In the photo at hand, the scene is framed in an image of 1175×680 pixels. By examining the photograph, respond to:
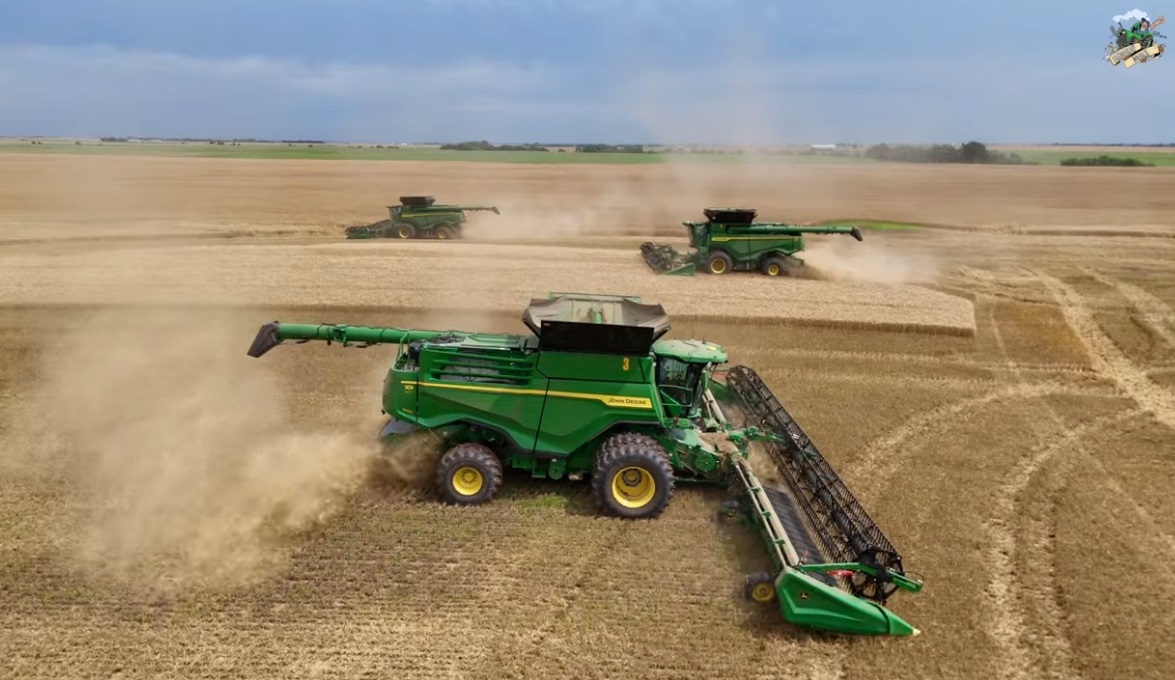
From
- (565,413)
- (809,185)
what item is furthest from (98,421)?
(809,185)

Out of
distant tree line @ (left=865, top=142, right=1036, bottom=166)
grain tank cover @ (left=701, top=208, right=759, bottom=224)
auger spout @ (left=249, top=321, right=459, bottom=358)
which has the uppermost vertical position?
distant tree line @ (left=865, top=142, right=1036, bottom=166)

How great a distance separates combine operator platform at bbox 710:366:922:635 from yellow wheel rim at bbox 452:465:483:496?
3348mm

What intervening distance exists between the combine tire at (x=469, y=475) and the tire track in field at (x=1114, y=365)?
1266cm

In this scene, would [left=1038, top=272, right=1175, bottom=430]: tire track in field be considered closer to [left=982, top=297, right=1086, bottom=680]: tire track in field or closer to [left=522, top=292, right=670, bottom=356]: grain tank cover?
[left=982, top=297, right=1086, bottom=680]: tire track in field

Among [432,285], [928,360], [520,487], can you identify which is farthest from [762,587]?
[432,285]

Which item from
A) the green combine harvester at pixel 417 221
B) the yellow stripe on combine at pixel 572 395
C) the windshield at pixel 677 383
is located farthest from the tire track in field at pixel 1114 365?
the green combine harvester at pixel 417 221

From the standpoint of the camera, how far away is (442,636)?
741 centimetres

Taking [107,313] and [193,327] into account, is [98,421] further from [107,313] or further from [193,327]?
[107,313]

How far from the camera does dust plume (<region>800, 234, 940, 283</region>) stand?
2627 centimetres

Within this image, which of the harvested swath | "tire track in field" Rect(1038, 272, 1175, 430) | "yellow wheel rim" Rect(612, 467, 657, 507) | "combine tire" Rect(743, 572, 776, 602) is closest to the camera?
"combine tire" Rect(743, 572, 776, 602)

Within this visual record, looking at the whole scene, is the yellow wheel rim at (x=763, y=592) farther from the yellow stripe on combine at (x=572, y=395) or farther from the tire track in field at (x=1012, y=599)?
the yellow stripe on combine at (x=572, y=395)

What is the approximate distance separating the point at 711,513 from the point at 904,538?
2.51 metres

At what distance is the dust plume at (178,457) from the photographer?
343 inches

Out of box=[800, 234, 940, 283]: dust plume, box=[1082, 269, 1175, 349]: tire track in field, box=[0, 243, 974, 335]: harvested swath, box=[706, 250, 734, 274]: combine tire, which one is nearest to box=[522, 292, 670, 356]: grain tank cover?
box=[0, 243, 974, 335]: harvested swath
